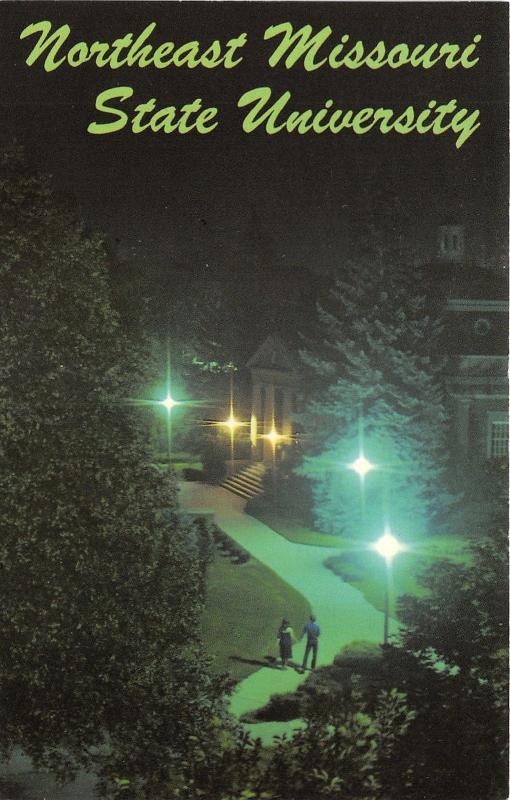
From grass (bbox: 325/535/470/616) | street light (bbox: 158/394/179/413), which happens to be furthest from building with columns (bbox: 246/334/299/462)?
street light (bbox: 158/394/179/413)

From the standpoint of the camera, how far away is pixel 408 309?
72.2ft

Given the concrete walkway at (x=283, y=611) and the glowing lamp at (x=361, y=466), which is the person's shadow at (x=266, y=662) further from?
the glowing lamp at (x=361, y=466)

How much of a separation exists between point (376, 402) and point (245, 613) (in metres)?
6.98

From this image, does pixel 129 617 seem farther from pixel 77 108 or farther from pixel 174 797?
pixel 77 108

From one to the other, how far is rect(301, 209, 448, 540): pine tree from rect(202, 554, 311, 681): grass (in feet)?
→ 6.97

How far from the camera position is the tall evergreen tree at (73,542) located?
1082 cm

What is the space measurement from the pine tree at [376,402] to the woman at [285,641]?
4.02 meters

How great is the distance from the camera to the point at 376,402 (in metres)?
22.3

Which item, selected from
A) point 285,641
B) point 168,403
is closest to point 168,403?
point 168,403

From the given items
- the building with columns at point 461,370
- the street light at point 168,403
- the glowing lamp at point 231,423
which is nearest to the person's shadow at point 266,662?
the street light at point 168,403

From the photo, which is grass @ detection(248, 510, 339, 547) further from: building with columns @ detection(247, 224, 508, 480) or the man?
the man

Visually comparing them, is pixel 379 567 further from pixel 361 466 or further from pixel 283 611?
pixel 283 611

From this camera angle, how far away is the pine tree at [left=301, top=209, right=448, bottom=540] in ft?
63.9

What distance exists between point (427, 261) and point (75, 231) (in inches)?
521
